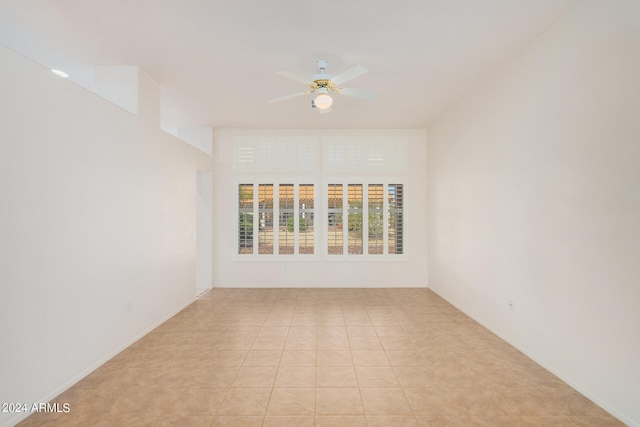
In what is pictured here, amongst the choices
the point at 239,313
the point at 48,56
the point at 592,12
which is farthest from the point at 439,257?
the point at 48,56

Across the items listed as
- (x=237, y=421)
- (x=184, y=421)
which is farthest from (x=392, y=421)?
(x=184, y=421)

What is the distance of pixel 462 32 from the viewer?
9.24 ft

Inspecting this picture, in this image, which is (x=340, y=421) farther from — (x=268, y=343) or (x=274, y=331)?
(x=274, y=331)

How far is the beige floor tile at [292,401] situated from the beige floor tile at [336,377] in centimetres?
16

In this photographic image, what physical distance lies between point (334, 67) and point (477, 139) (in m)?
2.08

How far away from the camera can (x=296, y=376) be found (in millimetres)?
2715

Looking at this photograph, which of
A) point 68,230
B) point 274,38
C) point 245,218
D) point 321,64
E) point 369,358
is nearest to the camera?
point 68,230

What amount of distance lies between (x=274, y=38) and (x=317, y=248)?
3913 mm

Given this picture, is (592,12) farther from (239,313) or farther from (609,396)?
(239,313)

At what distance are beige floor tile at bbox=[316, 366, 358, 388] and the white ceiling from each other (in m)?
2.99

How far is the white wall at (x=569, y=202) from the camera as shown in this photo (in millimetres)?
2119

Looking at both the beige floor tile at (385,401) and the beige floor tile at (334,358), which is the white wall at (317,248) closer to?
the beige floor tile at (334,358)

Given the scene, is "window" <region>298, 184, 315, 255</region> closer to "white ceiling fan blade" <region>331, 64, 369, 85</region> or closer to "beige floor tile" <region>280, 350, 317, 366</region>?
"beige floor tile" <region>280, 350, 317, 366</region>

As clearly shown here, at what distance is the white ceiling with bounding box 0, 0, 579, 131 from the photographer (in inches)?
97.8
